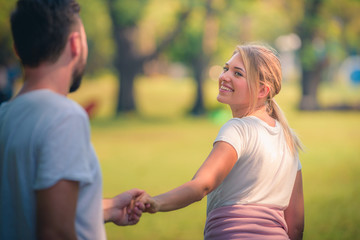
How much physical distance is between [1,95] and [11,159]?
10729 mm

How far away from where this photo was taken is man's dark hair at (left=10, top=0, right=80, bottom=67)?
172cm

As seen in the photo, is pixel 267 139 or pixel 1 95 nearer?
pixel 267 139

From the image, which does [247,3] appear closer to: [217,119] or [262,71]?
[217,119]

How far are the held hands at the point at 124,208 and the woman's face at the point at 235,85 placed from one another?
72 cm

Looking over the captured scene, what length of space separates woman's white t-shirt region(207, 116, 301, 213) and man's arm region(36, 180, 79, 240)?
928 mm

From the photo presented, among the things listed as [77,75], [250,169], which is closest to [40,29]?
[77,75]

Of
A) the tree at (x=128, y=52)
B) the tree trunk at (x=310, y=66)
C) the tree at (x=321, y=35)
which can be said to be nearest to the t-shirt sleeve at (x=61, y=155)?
the tree at (x=128, y=52)

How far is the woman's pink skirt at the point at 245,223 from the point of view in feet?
7.72

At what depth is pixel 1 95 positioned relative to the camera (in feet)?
38.5

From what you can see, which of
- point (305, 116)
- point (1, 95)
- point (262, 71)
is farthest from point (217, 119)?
point (262, 71)

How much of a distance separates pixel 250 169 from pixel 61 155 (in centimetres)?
112

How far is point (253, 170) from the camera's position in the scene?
8.04ft

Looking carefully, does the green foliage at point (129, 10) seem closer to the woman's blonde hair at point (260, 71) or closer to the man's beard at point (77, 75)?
the woman's blonde hair at point (260, 71)

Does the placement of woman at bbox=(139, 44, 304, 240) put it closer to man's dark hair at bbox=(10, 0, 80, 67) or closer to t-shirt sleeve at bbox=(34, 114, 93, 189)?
t-shirt sleeve at bbox=(34, 114, 93, 189)
